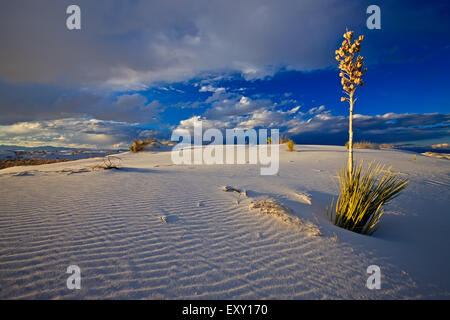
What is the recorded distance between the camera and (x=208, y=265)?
2051 mm

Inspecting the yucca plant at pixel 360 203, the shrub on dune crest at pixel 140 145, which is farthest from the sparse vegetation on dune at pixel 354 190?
the shrub on dune crest at pixel 140 145

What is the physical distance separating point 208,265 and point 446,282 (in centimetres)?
259

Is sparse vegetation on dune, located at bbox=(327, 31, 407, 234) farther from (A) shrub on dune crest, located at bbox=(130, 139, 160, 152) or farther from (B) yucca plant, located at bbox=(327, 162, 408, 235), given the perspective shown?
(A) shrub on dune crest, located at bbox=(130, 139, 160, 152)

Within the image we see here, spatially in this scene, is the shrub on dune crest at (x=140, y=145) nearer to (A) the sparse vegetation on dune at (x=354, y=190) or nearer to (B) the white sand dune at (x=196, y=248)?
(B) the white sand dune at (x=196, y=248)

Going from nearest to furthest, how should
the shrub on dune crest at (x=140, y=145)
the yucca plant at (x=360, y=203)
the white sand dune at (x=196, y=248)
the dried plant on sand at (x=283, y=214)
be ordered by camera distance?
the white sand dune at (x=196, y=248)
the dried plant on sand at (x=283, y=214)
the yucca plant at (x=360, y=203)
the shrub on dune crest at (x=140, y=145)

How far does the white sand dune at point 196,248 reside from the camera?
5.84 ft

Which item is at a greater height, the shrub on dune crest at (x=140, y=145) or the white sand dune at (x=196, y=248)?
the shrub on dune crest at (x=140, y=145)

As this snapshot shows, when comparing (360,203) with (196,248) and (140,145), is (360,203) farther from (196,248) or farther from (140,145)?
(140,145)

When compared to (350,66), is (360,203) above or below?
below

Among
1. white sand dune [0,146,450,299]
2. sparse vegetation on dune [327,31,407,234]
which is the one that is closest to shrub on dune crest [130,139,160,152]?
white sand dune [0,146,450,299]

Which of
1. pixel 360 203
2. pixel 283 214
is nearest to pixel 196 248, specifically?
pixel 283 214

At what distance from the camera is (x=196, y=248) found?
2318mm
